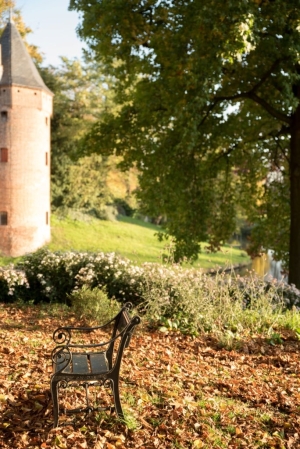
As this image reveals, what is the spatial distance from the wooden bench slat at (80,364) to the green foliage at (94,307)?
3080 millimetres

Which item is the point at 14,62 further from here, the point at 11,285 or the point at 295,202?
the point at 11,285

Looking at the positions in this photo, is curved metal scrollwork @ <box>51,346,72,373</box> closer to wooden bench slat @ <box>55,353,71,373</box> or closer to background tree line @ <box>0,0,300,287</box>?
wooden bench slat @ <box>55,353,71,373</box>

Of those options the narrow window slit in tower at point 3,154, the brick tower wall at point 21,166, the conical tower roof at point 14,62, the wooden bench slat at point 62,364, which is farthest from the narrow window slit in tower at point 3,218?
the wooden bench slat at point 62,364

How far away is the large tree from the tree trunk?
0.02 metres

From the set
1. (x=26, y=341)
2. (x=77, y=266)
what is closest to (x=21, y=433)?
(x=26, y=341)

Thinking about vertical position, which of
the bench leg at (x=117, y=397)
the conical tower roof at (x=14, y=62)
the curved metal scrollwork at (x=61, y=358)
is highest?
the conical tower roof at (x=14, y=62)

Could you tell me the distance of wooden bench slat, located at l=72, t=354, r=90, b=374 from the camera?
428 cm

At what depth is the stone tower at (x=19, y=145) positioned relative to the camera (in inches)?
1076

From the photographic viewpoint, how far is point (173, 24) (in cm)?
1203

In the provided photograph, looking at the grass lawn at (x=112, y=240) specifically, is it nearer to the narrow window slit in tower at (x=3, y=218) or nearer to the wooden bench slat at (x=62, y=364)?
the narrow window slit in tower at (x=3, y=218)

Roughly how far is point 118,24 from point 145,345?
25.3 ft

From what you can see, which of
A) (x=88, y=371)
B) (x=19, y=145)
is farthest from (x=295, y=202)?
(x=19, y=145)

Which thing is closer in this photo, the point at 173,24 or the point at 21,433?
the point at 21,433

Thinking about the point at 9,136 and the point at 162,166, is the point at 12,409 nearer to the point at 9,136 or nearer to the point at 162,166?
the point at 162,166
